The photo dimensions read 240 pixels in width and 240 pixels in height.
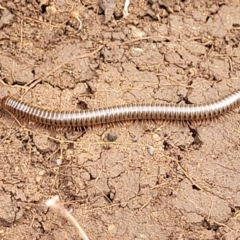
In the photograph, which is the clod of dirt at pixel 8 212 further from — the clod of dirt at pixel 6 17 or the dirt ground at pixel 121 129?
the clod of dirt at pixel 6 17

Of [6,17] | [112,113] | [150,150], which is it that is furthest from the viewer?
[6,17]

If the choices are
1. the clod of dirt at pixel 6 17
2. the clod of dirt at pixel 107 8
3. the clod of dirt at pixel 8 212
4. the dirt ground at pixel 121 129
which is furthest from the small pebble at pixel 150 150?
the clod of dirt at pixel 6 17

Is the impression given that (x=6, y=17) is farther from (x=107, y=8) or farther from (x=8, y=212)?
(x=8, y=212)

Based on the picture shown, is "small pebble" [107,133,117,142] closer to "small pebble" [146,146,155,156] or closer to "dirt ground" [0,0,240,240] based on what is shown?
"dirt ground" [0,0,240,240]

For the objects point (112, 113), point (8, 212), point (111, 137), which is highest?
point (112, 113)

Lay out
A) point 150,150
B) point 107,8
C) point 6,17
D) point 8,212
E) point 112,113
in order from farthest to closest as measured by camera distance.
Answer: point 107,8
point 6,17
point 112,113
point 150,150
point 8,212

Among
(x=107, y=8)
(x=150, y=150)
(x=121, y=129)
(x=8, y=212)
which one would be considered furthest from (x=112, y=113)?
(x=8, y=212)

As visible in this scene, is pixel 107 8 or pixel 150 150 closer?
pixel 150 150
